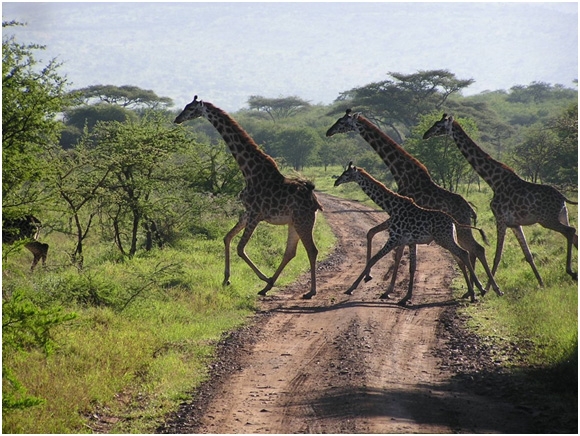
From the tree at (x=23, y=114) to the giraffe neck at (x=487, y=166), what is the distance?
7.00 m

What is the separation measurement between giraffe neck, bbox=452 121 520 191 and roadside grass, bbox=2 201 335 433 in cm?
374

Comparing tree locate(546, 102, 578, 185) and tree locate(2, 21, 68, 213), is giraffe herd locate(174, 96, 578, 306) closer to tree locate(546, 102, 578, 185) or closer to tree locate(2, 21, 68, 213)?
tree locate(2, 21, 68, 213)

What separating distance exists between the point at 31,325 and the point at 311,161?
1600 inches

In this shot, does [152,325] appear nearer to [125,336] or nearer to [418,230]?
[125,336]

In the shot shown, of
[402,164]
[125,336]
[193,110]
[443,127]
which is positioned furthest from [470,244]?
[125,336]

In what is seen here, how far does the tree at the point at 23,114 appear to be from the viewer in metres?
8.88

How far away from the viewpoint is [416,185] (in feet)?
45.6

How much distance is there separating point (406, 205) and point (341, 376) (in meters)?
4.63

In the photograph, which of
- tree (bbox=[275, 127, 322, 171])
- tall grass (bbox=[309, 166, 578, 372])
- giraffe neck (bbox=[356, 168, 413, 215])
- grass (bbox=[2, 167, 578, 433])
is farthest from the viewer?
tree (bbox=[275, 127, 322, 171])

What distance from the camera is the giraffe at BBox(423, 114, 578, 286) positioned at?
42.5 ft

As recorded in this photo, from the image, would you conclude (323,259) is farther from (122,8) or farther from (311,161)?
(122,8)

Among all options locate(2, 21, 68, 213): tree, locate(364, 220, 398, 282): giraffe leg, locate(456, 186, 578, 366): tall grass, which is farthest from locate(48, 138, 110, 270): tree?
locate(456, 186, 578, 366): tall grass

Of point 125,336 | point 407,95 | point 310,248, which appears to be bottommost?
point 125,336

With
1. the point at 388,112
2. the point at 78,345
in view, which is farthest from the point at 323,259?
the point at 388,112
